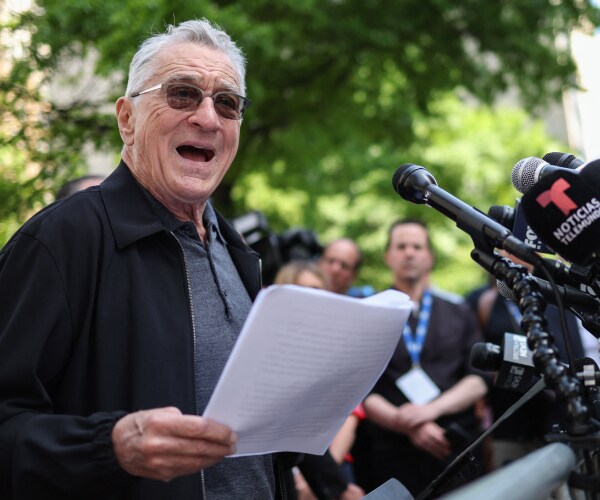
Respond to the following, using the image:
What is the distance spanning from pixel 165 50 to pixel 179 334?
3.04ft

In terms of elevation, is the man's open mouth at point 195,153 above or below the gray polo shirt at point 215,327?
above

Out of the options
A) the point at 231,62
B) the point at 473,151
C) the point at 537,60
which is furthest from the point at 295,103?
the point at 473,151

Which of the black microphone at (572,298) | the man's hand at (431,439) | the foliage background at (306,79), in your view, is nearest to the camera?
the black microphone at (572,298)

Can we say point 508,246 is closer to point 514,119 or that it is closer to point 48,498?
point 48,498

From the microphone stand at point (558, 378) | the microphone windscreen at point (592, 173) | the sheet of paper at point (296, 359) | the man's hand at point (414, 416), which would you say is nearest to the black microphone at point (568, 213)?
the microphone windscreen at point (592, 173)

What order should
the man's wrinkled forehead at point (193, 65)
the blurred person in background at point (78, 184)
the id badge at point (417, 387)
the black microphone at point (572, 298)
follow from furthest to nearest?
the id badge at point (417, 387)
the blurred person in background at point (78, 184)
the man's wrinkled forehead at point (193, 65)
the black microphone at point (572, 298)

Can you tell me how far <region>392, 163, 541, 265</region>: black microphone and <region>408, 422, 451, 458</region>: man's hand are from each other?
3445 millimetres

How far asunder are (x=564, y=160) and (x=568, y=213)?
492mm

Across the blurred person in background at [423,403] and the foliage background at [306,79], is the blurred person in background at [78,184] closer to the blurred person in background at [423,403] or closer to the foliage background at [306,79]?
the foliage background at [306,79]

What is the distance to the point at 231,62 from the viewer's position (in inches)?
105

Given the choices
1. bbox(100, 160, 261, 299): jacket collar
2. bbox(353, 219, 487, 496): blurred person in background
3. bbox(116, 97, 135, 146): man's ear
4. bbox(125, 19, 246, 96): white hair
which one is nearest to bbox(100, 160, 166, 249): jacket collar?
bbox(100, 160, 261, 299): jacket collar

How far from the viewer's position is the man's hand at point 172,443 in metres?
1.72

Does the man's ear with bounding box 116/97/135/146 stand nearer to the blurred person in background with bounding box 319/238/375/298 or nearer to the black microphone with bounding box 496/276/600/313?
the black microphone with bounding box 496/276/600/313

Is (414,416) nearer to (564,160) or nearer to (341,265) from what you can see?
(341,265)
